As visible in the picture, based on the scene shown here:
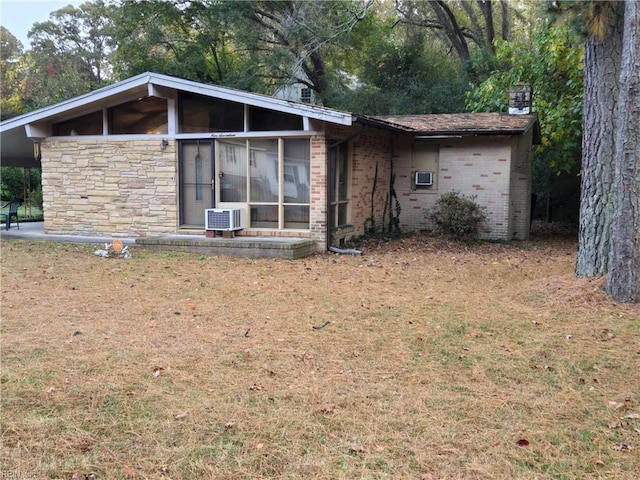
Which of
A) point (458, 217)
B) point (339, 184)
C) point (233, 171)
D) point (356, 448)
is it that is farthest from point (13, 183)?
point (356, 448)

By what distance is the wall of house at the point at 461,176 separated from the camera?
43.1ft

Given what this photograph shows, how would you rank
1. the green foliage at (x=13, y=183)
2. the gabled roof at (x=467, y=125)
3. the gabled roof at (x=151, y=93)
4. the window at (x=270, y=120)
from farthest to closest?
the green foliage at (x=13, y=183), the gabled roof at (x=467, y=125), the window at (x=270, y=120), the gabled roof at (x=151, y=93)

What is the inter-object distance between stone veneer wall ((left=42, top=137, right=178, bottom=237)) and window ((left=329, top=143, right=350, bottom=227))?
3532 mm

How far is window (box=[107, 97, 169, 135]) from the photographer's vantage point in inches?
466

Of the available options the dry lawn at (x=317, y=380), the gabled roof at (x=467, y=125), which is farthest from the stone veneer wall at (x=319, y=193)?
the dry lawn at (x=317, y=380)

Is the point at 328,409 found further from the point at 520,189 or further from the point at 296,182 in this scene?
the point at 520,189

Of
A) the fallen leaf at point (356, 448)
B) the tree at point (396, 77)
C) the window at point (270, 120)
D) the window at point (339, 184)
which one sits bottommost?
the fallen leaf at point (356, 448)

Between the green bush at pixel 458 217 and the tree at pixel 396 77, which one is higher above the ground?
the tree at pixel 396 77

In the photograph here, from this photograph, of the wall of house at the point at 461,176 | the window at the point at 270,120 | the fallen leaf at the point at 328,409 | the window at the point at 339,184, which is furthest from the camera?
the wall of house at the point at 461,176

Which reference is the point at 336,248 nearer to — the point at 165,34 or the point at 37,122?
the point at 37,122

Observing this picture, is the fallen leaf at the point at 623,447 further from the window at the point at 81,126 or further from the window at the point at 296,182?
the window at the point at 81,126

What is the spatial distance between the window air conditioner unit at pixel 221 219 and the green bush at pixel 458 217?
4864mm

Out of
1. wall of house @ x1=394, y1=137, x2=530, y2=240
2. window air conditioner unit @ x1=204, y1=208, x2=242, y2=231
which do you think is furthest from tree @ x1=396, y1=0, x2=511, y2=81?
window air conditioner unit @ x1=204, y1=208, x2=242, y2=231

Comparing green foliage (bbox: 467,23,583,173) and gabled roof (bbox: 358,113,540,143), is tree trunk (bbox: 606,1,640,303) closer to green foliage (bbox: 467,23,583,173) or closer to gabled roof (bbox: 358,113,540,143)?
gabled roof (bbox: 358,113,540,143)
